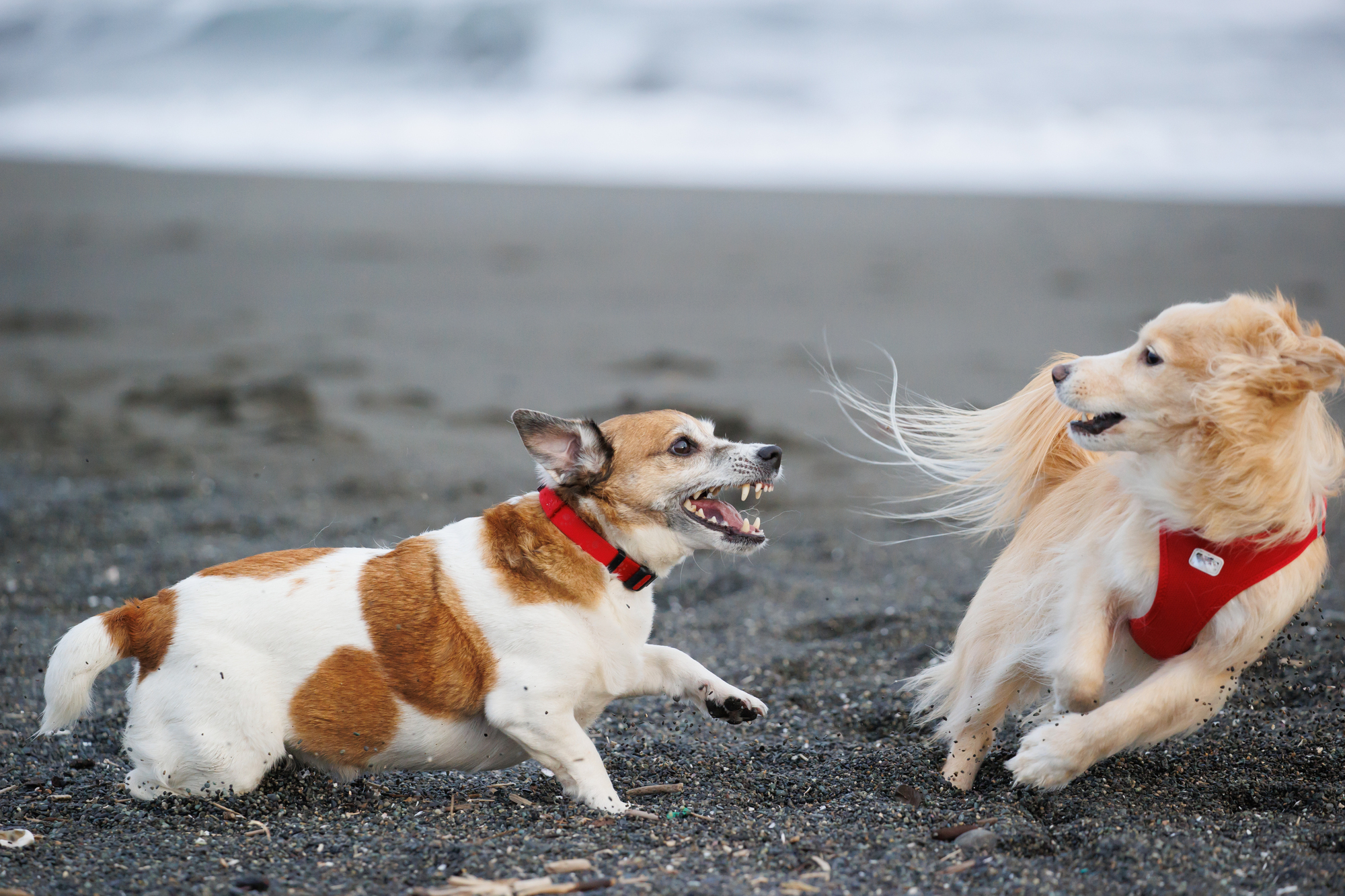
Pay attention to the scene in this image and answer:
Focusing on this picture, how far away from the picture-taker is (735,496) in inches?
299

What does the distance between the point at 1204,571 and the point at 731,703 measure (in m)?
1.46

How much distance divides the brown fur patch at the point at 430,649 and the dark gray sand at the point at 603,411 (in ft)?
1.15

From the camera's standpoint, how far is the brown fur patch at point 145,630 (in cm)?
353

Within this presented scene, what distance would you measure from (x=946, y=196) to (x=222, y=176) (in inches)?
423

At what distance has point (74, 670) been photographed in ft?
11.5

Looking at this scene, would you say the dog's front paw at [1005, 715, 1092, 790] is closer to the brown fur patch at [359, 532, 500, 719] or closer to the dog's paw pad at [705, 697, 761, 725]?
the dog's paw pad at [705, 697, 761, 725]

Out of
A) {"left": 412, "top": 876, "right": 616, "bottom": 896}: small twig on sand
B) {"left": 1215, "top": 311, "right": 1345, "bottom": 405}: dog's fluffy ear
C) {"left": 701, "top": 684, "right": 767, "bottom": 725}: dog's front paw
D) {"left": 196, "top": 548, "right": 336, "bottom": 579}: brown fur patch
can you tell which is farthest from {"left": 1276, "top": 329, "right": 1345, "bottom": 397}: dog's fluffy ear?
{"left": 196, "top": 548, "right": 336, "bottom": 579}: brown fur patch

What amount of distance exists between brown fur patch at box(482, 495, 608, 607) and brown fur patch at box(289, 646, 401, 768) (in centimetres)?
47

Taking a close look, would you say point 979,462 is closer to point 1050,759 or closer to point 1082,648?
point 1082,648

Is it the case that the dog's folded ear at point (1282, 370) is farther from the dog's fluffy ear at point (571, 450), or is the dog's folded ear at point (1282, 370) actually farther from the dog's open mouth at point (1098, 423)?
the dog's fluffy ear at point (571, 450)

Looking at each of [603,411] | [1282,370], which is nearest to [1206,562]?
[1282,370]

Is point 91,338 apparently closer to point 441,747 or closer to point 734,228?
point 734,228

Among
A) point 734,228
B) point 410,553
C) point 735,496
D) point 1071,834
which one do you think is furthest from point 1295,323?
point 734,228

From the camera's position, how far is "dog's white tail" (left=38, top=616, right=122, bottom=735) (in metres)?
3.49
